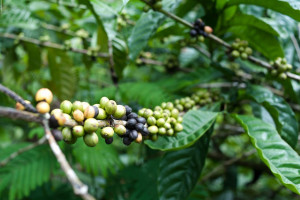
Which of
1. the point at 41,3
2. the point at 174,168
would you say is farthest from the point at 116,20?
the point at 41,3

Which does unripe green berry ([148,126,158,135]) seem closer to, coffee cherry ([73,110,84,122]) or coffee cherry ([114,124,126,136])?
coffee cherry ([114,124,126,136])

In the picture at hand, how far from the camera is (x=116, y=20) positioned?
5.69 ft

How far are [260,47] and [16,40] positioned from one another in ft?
6.50

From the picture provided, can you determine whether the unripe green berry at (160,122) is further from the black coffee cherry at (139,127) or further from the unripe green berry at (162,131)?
the black coffee cherry at (139,127)

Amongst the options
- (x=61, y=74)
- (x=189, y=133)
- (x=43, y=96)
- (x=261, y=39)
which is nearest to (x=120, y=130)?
(x=43, y=96)

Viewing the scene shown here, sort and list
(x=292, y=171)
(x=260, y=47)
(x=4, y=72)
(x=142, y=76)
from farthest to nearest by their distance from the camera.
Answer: (x=142, y=76) < (x=4, y=72) < (x=260, y=47) < (x=292, y=171)

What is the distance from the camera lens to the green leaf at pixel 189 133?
115 centimetres

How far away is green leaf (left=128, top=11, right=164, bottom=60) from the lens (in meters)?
1.53

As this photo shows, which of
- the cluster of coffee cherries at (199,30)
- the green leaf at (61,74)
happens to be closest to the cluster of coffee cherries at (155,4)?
the cluster of coffee cherries at (199,30)

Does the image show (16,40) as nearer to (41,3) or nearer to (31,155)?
(41,3)

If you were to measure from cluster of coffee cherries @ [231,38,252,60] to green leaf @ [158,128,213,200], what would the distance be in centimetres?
50

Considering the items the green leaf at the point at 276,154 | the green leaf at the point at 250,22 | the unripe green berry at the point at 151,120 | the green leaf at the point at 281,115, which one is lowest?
the green leaf at the point at 281,115

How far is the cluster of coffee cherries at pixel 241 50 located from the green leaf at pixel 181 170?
502 mm

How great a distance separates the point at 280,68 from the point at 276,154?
2.00 feet
